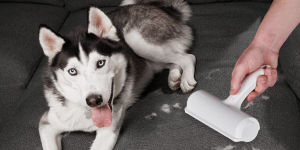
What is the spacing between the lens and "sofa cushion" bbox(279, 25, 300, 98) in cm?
164

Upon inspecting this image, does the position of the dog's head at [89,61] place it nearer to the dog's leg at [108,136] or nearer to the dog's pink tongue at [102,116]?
the dog's pink tongue at [102,116]

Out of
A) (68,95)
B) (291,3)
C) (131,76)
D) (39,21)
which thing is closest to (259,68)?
(291,3)

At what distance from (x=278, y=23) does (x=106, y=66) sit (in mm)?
893

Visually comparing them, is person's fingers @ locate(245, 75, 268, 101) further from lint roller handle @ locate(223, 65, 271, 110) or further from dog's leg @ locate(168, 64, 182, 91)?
dog's leg @ locate(168, 64, 182, 91)

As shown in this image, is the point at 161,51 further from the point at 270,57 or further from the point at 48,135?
the point at 48,135

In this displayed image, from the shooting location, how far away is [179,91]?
1829 millimetres

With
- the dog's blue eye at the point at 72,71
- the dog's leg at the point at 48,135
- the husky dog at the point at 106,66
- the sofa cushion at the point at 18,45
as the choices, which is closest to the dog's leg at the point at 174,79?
the husky dog at the point at 106,66

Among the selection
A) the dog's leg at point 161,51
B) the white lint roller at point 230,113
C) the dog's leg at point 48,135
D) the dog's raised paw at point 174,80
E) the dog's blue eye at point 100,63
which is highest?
the dog's blue eye at point 100,63

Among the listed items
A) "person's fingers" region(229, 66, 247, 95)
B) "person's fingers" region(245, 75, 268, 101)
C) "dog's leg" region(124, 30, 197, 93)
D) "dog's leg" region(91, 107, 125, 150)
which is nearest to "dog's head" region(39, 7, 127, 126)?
"dog's leg" region(91, 107, 125, 150)

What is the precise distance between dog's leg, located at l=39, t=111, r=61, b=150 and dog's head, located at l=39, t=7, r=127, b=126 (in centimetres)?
24

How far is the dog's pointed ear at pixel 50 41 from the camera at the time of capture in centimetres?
147

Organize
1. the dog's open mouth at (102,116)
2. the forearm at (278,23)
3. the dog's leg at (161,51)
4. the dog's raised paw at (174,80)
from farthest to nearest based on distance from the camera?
1. the dog's leg at (161,51)
2. the dog's raised paw at (174,80)
3. the dog's open mouth at (102,116)
4. the forearm at (278,23)

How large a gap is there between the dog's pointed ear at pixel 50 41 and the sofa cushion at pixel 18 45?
31.4 inches

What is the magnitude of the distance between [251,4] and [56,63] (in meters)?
1.77
